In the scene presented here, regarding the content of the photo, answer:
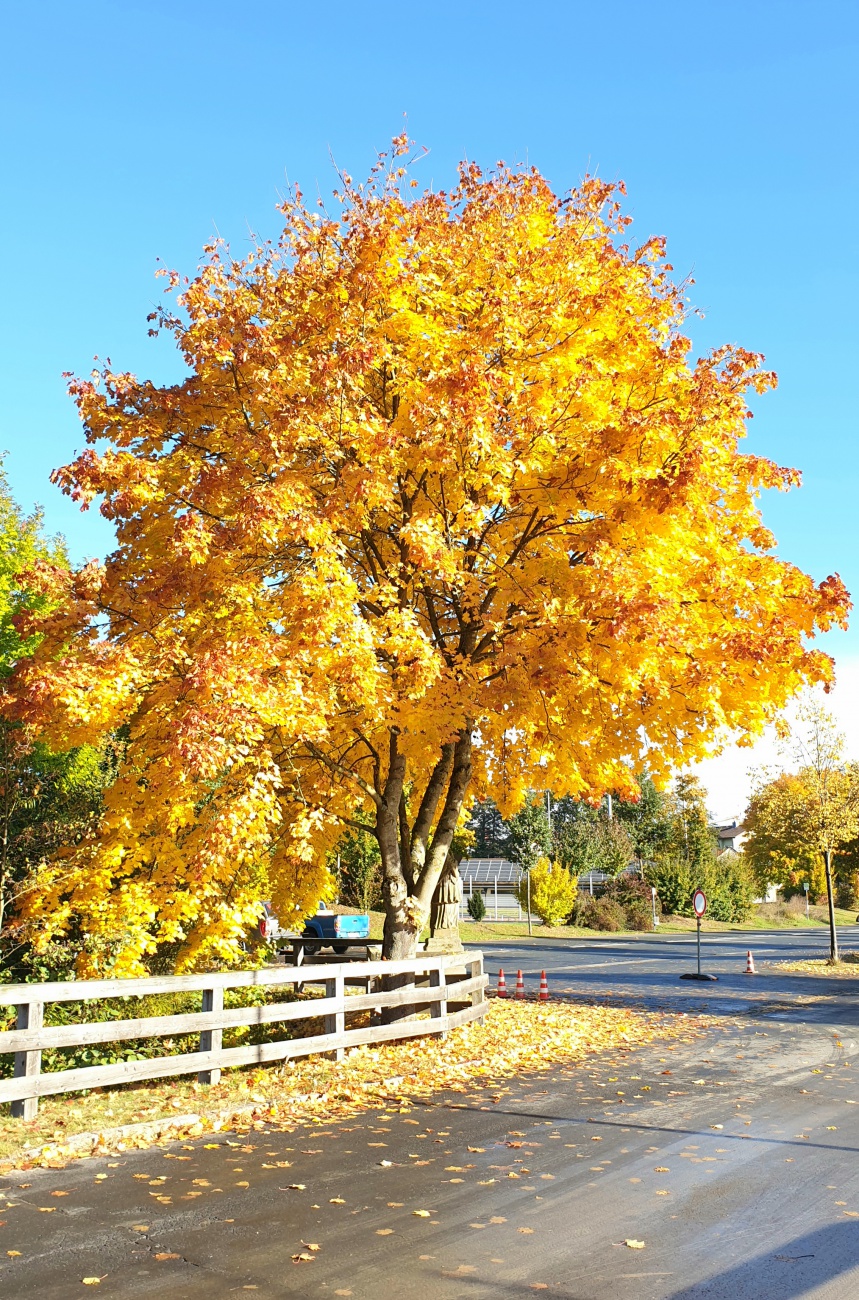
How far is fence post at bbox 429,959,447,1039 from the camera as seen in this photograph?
1241 cm

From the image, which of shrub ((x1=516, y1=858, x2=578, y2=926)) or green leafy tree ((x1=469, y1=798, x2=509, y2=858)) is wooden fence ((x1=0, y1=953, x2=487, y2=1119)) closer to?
shrub ((x1=516, y1=858, x2=578, y2=926))

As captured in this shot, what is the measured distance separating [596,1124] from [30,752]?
9261 mm

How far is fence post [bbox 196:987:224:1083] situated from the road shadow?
18.0ft

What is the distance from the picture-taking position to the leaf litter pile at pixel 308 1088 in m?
7.32

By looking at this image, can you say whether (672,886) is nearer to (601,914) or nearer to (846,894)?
(601,914)

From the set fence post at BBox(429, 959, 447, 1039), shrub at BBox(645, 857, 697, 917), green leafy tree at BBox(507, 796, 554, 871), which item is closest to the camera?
fence post at BBox(429, 959, 447, 1039)

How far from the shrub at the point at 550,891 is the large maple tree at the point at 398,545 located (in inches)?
1349

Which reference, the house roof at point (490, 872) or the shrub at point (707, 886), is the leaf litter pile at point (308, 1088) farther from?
the house roof at point (490, 872)

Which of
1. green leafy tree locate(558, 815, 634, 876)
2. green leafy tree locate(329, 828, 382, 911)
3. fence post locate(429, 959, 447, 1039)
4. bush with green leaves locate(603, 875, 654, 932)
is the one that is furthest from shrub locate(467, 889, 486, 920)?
fence post locate(429, 959, 447, 1039)

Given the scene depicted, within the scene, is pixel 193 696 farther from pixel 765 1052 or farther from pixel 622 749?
pixel 765 1052

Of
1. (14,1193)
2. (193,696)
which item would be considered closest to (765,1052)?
(193,696)

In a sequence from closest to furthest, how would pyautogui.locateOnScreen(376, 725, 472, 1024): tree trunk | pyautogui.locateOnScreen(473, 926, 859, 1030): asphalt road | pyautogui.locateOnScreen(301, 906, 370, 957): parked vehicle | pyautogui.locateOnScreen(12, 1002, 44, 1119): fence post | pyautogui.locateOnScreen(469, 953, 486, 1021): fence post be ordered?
pyautogui.locateOnScreen(12, 1002, 44, 1119): fence post → pyautogui.locateOnScreen(376, 725, 472, 1024): tree trunk → pyautogui.locateOnScreen(469, 953, 486, 1021): fence post → pyautogui.locateOnScreen(473, 926, 859, 1030): asphalt road → pyautogui.locateOnScreen(301, 906, 370, 957): parked vehicle

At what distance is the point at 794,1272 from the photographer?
486 centimetres

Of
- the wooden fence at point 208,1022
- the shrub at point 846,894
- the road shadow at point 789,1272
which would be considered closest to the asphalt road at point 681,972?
the wooden fence at point 208,1022
